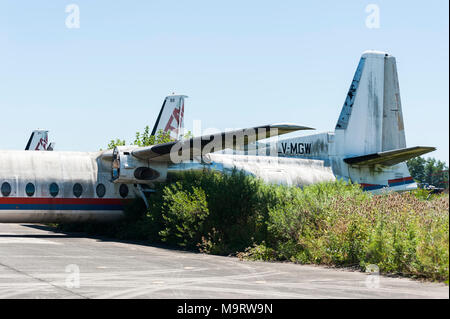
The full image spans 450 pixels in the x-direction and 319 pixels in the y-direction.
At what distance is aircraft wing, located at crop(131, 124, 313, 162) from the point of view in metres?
16.7

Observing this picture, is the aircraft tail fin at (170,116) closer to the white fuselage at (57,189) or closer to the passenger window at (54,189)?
the white fuselage at (57,189)

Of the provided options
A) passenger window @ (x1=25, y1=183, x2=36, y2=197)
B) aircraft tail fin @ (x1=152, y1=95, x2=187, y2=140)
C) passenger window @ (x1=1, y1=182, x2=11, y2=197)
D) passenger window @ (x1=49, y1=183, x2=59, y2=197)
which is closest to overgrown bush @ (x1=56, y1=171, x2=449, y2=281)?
passenger window @ (x1=49, y1=183, x2=59, y2=197)

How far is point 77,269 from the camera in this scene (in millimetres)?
11469

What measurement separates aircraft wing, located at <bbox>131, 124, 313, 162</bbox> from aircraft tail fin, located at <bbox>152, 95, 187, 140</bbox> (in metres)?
17.4

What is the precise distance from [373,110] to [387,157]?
3203mm

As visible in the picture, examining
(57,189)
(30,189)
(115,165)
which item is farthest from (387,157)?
(30,189)

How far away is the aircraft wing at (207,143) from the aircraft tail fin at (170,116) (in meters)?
17.4

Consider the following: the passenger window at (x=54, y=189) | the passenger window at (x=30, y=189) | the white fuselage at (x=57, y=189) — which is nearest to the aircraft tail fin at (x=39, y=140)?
the white fuselage at (x=57, y=189)

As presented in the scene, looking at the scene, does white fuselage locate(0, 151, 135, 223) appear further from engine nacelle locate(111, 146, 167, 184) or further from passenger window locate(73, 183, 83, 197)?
engine nacelle locate(111, 146, 167, 184)

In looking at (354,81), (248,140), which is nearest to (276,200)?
(248,140)

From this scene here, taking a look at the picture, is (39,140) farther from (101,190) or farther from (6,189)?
(6,189)

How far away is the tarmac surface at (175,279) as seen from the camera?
8469 mm

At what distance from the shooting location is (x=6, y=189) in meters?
20.0
